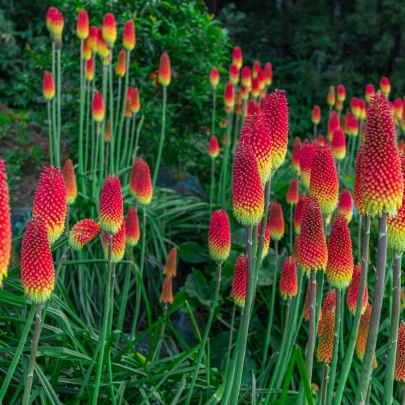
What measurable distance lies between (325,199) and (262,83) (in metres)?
3.98

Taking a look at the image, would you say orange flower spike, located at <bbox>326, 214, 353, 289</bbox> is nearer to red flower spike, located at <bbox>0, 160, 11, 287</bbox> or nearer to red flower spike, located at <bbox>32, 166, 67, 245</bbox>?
red flower spike, located at <bbox>32, 166, 67, 245</bbox>

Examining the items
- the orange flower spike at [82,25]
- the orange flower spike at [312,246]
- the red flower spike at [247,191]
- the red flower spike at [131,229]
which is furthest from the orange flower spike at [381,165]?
the orange flower spike at [82,25]

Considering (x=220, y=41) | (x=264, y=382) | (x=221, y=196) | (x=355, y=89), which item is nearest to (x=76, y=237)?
(x=264, y=382)

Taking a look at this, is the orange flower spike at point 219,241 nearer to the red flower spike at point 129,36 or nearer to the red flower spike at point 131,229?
the red flower spike at point 131,229

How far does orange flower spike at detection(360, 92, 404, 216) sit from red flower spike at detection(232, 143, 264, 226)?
32 centimetres

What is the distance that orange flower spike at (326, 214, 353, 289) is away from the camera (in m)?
2.37

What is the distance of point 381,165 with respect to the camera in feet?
6.14

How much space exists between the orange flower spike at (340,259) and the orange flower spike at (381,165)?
0.51 m

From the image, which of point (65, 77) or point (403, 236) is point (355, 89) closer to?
point (65, 77)

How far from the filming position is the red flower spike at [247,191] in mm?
2006

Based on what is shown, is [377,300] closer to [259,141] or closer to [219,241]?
[259,141]

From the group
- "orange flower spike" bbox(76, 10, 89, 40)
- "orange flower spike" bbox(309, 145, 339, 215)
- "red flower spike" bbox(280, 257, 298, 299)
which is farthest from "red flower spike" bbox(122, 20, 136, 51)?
"orange flower spike" bbox(309, 145, 339, 215)

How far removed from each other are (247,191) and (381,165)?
1.31 ft

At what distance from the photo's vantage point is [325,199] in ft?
8.19
